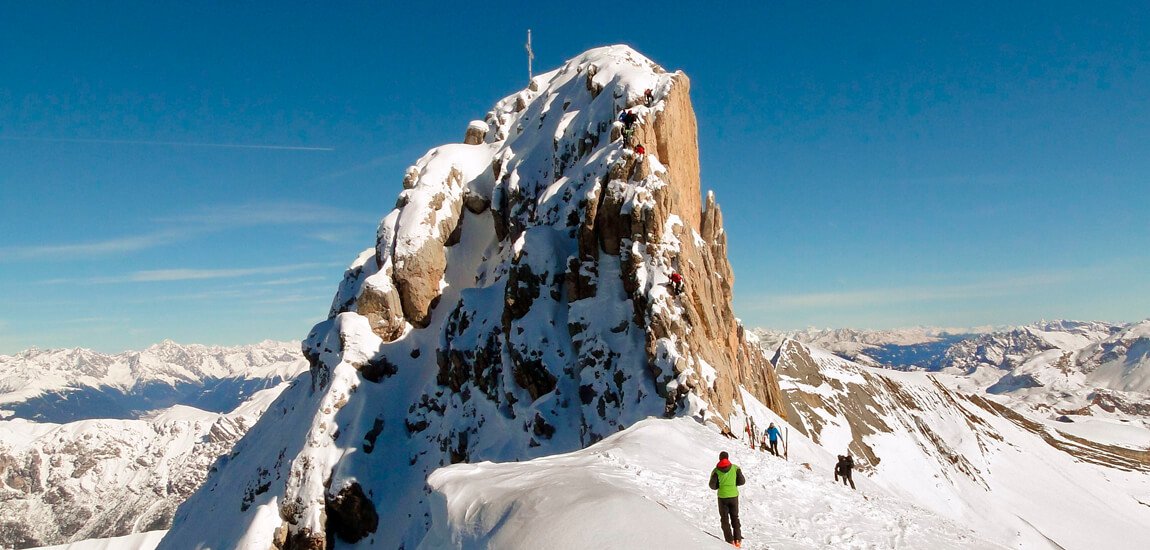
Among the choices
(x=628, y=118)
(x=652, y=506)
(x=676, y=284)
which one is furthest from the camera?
(x=628, y=118)

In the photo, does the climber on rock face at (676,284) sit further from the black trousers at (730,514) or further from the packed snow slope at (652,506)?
the black trousers at (730,514)

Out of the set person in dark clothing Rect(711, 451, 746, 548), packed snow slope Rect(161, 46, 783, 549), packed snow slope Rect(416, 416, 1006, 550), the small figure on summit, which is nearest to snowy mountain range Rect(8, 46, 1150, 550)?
packed snow slope Rect(416, 416, 1006, 550)

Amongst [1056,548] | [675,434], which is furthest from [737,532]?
[1056,548]

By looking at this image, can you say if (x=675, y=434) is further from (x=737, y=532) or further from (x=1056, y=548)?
(x=1056, y=548)

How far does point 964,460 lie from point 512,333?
9771 cm

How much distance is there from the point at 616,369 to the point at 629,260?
8.64 metres

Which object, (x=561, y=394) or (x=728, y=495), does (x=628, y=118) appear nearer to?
(x=561, y=394)

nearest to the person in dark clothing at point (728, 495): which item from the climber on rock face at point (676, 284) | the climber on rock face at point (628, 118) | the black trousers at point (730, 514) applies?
the black trousers at point (730, 514)

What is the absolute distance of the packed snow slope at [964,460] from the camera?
266 ft

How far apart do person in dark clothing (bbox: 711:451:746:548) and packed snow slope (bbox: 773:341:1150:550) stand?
213ft

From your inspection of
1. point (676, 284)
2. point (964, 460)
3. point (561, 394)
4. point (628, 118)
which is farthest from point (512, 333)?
point (964, 460)

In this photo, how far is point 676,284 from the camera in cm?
4238

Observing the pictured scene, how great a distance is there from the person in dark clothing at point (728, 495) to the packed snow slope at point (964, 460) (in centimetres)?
6478

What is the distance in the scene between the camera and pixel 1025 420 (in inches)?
6437
